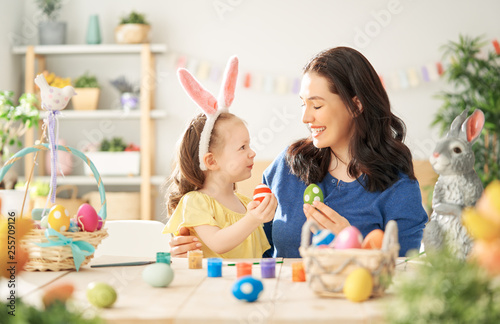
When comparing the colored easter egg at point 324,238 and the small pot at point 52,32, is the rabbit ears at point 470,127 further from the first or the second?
the small pot at point 52,32

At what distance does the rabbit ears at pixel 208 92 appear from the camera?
198 centimetres

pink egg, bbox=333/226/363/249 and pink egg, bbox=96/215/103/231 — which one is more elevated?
pink egg, bbox=333/226/363/249

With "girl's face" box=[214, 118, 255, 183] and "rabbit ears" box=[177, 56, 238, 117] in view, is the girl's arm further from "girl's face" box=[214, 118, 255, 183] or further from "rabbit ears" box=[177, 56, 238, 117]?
"rabbit ears" box=[177, 56, 238, 117]

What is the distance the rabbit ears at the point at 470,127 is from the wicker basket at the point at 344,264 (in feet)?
1.08

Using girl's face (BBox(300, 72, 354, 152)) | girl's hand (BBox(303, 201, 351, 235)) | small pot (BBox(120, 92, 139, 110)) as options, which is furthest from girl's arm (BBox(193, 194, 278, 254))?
small pot (BBox(120, 92, 139, 110))

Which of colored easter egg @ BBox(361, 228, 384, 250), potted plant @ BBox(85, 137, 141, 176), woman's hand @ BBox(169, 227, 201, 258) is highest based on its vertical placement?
colored easter egg @ BBox(361, 228, 384, 250)

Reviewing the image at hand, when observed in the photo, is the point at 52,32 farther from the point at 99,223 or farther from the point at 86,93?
the point at 99,223

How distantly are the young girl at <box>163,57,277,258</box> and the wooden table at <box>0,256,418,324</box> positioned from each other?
56 cm

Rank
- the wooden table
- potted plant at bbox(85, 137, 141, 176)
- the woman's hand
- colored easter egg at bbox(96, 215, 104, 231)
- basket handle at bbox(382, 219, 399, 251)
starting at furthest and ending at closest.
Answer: potted plant at bbox(85, 137, 141, 176) → the woman's hand → colored easter egg at bbox(96, 215, 104, 231) → basket handle at bbox(382, 219, 399, 251) → the wooden table

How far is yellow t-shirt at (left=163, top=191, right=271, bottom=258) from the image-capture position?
6.13 ft

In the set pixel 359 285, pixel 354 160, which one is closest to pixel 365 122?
pixel 354 160

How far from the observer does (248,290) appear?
3.46ft

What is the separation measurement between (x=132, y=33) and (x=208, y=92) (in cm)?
278

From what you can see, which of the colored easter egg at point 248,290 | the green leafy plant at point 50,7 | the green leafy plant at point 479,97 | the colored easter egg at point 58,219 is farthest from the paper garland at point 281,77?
the colored easter egg at point 248,290
